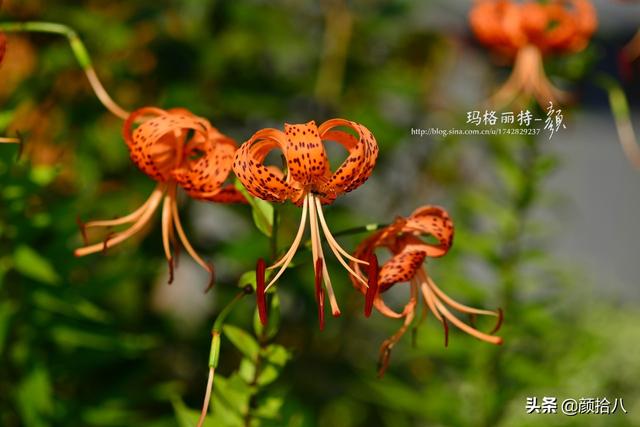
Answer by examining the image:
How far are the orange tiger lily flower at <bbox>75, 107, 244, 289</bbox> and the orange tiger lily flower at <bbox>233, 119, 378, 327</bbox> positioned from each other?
5 cm

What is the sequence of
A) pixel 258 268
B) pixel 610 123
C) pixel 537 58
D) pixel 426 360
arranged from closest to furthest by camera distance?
pixel 258 268 → pixel 537 58 → pixel 426 360 → pixel 610 123

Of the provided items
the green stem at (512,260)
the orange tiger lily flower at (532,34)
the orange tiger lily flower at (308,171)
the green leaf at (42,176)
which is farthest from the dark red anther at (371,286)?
the orange tiger lily flower at (532,34)

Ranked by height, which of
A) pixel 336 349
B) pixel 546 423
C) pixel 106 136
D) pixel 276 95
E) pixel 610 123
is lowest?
pixel 546 423

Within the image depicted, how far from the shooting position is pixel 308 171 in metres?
0.64

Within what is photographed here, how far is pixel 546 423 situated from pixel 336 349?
2.27ft

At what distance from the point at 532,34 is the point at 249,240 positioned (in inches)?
23.1

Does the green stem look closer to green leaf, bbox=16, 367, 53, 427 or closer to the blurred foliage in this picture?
the blurred foliage

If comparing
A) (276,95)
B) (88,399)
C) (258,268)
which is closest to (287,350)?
(258,268)

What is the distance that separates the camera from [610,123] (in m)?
3.40

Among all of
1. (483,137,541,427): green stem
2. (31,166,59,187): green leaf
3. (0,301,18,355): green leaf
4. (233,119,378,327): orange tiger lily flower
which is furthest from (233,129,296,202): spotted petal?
(483,137,541,427): green stem

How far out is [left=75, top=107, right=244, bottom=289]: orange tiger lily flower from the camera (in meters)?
0.68

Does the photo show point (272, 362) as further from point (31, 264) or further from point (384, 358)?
point (31, 264)

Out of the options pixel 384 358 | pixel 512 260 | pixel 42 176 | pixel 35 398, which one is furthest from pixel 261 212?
pixel 512 260

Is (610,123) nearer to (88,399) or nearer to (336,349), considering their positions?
(336,349)
